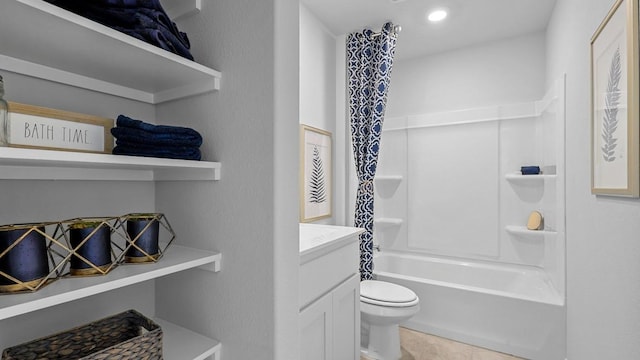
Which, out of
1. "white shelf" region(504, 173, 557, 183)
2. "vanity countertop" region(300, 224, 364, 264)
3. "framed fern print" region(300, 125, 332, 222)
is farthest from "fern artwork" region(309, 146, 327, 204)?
"white shelf" region(504, 173, 557, 183)

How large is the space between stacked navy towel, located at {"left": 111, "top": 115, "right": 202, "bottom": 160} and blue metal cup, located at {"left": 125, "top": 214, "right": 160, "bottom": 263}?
7.6 inches

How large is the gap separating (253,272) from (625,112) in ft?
4.64

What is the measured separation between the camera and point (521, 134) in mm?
2768

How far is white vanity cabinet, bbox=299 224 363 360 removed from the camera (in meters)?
1.30

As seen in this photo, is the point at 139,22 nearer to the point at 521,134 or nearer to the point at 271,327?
the point at 271,327

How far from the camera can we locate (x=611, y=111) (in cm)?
119

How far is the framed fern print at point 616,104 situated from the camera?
1.00m

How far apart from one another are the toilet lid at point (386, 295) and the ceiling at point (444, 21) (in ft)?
7.22

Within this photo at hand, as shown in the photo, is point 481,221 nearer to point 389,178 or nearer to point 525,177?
point 525,177

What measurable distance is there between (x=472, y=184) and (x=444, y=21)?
1526mm

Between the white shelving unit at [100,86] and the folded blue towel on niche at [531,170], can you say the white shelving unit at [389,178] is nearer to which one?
the folded blue towel on niche at [531,170]

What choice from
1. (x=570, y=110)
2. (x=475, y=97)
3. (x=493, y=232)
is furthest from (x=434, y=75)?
(x=493, y=232)

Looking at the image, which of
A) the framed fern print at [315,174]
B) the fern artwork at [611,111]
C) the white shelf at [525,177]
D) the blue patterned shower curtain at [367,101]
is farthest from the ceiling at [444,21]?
the fern artwork at [611,111]

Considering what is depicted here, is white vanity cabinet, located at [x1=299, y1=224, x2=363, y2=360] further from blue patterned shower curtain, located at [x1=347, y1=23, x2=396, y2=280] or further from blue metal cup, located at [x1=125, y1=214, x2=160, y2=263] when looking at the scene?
blue patterned shower curtain, located at [x1=347, y1=23, x2=396, y2=280]
